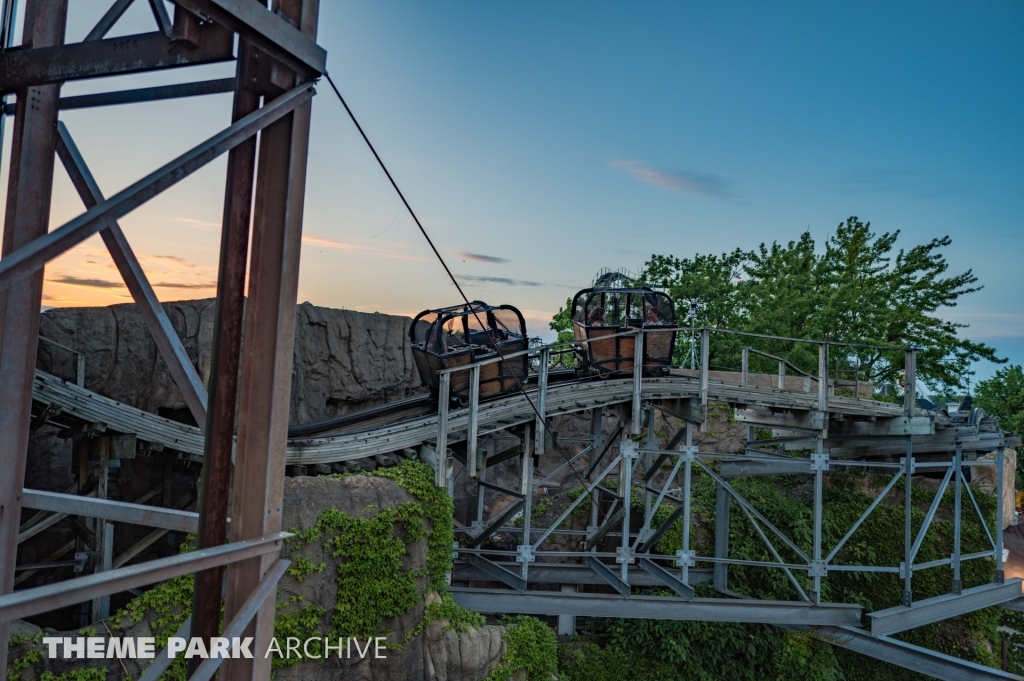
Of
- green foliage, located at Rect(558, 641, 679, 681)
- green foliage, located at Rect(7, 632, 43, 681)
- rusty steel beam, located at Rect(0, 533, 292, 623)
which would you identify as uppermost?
rusty steel beam, located at Rect(0, 533, 292, 623)

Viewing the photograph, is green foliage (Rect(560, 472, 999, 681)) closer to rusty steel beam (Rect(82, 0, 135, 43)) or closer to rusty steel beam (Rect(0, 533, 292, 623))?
rusty steel beam (Rect(0, 533, 292, 623))

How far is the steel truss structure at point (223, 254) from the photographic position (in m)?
4.12

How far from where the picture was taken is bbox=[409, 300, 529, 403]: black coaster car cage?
45.4 ft

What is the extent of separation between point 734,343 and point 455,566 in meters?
15.9

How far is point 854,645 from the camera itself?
1274 cm

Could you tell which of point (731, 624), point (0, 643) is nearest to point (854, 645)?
point (731, 624)

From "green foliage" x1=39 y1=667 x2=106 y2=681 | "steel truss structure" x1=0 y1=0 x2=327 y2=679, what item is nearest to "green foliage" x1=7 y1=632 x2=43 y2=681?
"green foliage" x1=39 y1=667 x2=106 y2=681

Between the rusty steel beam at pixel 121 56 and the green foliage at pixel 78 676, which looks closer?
the rusty steel beam at pixel 121 56

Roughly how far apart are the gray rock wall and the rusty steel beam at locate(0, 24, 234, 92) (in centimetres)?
1189

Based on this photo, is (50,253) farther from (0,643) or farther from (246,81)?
(0,643)

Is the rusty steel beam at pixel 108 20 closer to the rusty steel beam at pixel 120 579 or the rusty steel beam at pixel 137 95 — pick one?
the rusty steel beam at pixel 137 95

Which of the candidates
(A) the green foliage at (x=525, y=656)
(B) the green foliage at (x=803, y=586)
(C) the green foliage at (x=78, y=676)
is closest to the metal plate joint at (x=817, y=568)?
Answer: (B) the green foliage at (x=803, y=586)

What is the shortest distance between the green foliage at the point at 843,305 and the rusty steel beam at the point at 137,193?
851 inches

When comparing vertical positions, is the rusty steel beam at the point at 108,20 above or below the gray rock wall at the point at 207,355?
above
